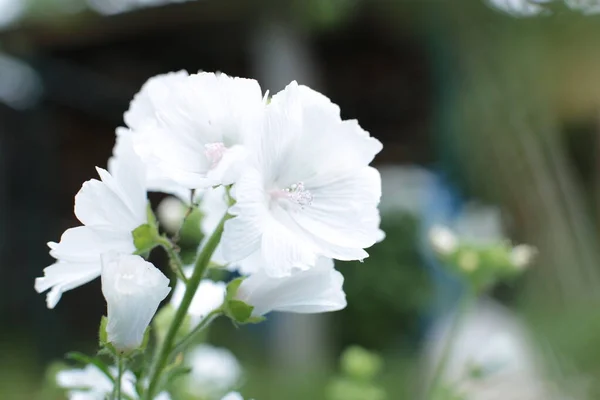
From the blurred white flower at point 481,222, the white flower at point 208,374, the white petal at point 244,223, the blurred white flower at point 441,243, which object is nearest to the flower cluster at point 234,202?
the white petal at point 244,223

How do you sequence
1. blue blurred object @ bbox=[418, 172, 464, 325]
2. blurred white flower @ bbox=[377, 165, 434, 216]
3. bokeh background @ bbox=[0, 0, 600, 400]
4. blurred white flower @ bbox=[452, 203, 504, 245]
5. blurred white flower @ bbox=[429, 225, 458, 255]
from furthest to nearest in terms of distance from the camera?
blurred white flower @ bbox=[377, 165, 434, 216]
blue blurred object @ bbox=[418, 172, 464, 325]
blurred white flower @ bbox=[452, 203, 504, 245]
bokeh background @ bbox=[0, 0, 600, 400]
blurred white flower @ bbox=[429, 225, 458, 255]

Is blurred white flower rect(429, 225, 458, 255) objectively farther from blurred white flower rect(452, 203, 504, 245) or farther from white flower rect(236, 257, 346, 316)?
blurred white flower rect(452, 203, 504, 245)

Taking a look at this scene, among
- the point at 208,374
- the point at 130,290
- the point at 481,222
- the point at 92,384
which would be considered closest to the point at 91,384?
the point at 92,384

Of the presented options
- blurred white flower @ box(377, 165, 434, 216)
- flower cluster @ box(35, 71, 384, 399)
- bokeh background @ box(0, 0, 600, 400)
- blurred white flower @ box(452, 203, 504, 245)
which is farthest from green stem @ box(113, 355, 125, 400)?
blurred white flower @ box(377, 165, 434, 216)

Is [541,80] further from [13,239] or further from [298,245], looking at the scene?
[13,239]

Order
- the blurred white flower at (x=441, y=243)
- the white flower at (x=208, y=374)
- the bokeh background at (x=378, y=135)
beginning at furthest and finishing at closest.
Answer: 1. the bokeh background at (x=378, y=135)
2. the blurred white flower at (x=441, y=243)
3. the white flower at (x=208, y=374)

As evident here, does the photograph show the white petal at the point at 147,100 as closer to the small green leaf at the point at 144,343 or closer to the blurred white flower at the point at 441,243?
the small green leaf at the point at 144,343
